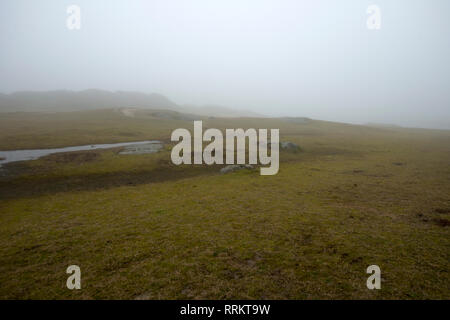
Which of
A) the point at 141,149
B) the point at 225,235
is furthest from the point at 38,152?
the point at 225,235

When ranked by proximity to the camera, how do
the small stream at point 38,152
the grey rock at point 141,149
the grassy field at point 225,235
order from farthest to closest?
the grey rock at point 141,149
the small stream at point 38,152
the grassy field at point 225,235

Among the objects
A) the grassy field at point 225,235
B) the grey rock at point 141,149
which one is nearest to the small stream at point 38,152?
the grey rock at point 141,149

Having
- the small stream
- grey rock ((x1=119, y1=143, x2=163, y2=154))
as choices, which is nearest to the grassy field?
the small stream

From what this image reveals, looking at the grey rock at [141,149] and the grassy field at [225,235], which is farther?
the grey rock at [141,149]

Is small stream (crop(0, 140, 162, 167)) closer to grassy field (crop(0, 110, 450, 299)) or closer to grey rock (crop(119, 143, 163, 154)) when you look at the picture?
grey rock (crop(119, 143, 163, 154))

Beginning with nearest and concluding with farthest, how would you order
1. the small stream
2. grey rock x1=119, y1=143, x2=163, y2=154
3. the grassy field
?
1. the grassy field
2. the small stream
3. grey rock x1=119, y1=143, x2=163, y2=154

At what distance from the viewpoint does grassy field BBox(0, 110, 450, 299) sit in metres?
10.2

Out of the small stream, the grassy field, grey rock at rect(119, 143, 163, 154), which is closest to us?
the grassy field

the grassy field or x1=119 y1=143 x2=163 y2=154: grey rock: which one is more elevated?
x1=119 y1=143 x2=163 y2=154: grey rock

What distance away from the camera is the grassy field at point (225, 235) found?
10188 millimetres

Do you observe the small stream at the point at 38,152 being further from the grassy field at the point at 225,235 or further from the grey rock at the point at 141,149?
the grassy field at the point at 225,235
